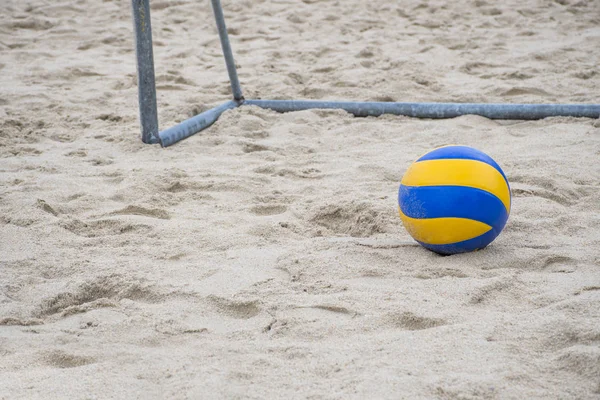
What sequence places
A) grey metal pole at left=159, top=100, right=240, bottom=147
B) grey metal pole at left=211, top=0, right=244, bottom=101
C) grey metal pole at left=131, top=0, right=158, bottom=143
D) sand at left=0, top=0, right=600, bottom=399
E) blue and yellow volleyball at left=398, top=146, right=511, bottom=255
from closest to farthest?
sand at left=0, top=0, right=600, bottom=399, blue and yellow volleyball at left=398, top=146, right=511, bottom=255, grey metal pole at left=131, top=0, right=158, bottom=143, grey metal pole at left=159, top=100, right=240, bottom=147, grey metal pole at left=211, top=0, right=244, bottom=101

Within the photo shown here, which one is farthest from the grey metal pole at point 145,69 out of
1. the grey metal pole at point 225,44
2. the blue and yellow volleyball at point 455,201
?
the blue and yellow volleyball at point 455,201

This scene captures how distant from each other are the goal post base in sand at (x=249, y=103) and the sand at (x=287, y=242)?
0.28 feet

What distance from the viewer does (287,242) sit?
2822 mm

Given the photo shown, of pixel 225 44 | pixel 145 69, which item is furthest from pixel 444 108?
pixel 145 69

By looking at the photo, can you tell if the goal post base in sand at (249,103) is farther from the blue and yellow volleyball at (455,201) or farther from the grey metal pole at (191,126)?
the blue and yellow volleyball at (455,201)

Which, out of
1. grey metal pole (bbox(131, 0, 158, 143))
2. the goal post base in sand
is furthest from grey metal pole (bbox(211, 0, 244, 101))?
grey metal pole (bbox(131, 0, 158, 143))

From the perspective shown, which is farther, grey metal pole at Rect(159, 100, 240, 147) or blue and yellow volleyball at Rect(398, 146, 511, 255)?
grey metal pole at Rect(159, 100, 240, 147)

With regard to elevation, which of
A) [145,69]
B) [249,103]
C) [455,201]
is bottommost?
[249,103]

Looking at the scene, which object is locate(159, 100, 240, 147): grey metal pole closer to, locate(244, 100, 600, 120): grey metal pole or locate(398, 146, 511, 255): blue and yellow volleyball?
locate(244, 100, 600, 120): grey metal pole

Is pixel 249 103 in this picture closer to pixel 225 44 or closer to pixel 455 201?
pixel 225 44

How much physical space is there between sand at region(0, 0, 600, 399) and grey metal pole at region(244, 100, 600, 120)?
0.30 ft

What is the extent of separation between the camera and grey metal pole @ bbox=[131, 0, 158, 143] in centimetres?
383

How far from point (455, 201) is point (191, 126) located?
222cm

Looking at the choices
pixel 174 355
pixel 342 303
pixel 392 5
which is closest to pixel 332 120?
pixel 342 303
